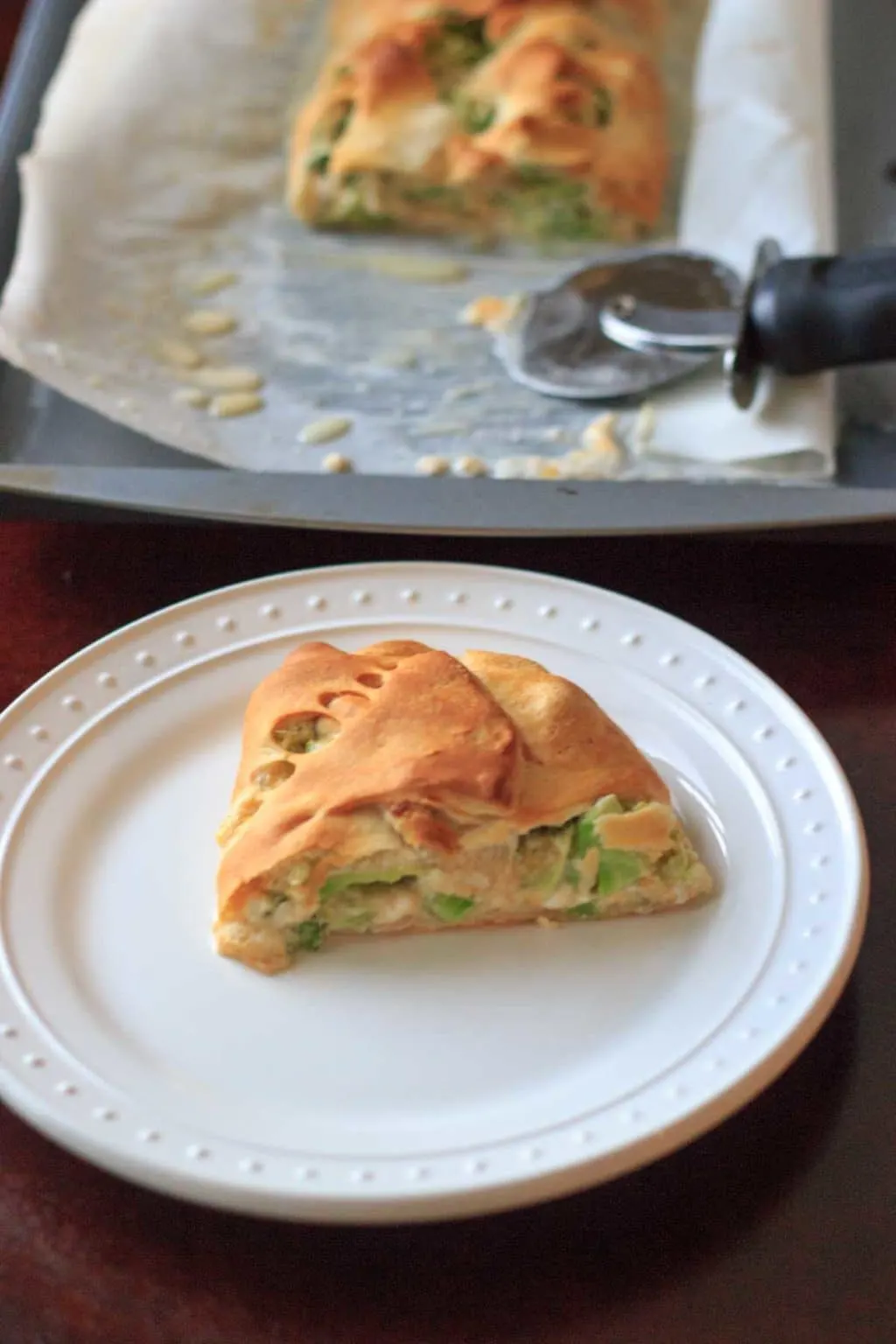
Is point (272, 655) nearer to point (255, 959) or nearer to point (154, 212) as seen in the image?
point (255, 959)

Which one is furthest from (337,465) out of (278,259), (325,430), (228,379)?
(278,259)

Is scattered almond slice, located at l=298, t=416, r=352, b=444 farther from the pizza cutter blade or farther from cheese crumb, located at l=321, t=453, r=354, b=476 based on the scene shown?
the pizza cutter blade

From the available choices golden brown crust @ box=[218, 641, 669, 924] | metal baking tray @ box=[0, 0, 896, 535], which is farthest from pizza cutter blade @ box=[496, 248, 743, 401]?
golden brown crust @ box=[218, 641, 669, 924]

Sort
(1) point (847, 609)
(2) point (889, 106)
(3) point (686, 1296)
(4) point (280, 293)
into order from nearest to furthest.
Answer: (3) point (686, 1296) < (1) point (847, 609) < (4) point (280, 293) < (2) point (889, 106)

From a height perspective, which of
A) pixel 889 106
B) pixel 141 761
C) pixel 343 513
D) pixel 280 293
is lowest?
pixel 141 761

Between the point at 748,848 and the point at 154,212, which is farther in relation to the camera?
the point at 154,212

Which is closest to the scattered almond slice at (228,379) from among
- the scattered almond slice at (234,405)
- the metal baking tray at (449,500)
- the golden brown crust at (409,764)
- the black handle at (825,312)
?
the scattered almond slice at (234,405)

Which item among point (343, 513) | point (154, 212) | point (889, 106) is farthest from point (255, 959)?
point (889, 106)
